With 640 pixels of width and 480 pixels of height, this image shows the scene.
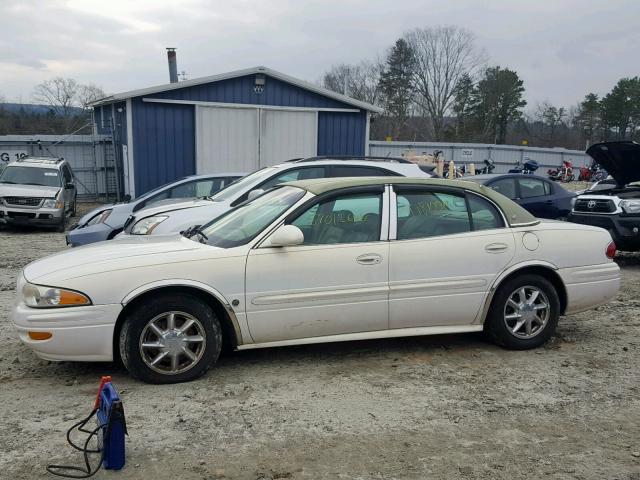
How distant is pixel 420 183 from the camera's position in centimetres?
512

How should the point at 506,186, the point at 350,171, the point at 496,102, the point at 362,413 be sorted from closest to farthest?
the point at 362,413, the point at 350,171, the point at 506,186, the point at 496,102

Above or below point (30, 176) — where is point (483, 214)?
above

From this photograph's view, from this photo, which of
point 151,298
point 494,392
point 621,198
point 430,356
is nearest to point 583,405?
point 494,392

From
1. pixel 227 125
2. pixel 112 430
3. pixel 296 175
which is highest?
pixel 227 125

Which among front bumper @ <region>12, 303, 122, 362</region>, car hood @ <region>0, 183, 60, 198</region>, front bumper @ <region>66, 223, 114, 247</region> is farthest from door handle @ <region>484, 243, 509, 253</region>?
car hood @ <region>0, 183, 60, 198</region>

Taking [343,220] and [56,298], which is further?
[343,220]

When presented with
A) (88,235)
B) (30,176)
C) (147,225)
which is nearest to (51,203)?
(30,176)

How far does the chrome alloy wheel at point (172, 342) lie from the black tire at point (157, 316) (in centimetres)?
2

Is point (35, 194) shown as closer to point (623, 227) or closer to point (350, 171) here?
point (350, 171)

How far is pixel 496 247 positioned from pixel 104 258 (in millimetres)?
3248

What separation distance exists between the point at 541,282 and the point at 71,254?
13.2 feet

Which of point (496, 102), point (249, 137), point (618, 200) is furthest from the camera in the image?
point (496, 102)

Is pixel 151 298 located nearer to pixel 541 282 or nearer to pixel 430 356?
pixel 430 356

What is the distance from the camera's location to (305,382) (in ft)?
14.5
